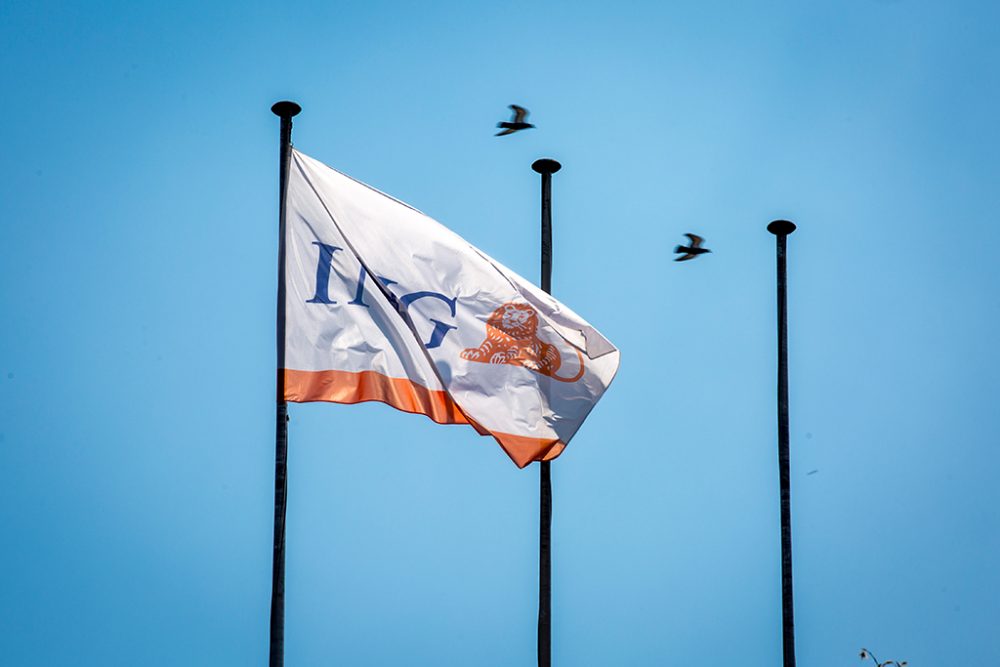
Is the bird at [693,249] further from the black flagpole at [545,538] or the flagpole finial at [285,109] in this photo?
the flagpole finial at [285,109]

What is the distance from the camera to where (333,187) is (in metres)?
16.3

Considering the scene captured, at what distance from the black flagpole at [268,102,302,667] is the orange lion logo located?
9.24 feet

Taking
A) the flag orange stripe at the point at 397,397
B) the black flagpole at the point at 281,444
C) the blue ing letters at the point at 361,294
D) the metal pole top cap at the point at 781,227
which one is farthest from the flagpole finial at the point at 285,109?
the metal pole top cap at the point at 781,227

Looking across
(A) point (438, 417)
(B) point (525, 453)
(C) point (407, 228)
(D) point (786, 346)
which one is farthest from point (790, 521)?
(C) point (407, 228)

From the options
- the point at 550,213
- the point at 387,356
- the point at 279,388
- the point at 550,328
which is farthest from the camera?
the point at 550,213

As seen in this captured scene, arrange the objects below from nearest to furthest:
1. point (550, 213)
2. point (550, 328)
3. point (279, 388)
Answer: point (279, 388), point (550, 328), point (550, 213)

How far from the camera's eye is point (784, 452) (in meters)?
18.0

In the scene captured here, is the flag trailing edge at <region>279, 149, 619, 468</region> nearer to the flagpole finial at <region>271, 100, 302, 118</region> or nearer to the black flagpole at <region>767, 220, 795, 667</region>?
the flagpole finial at <region>271, 100, 302, 118</region>

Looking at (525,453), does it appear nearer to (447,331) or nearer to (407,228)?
(447,331)

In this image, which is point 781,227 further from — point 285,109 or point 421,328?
point 285,109

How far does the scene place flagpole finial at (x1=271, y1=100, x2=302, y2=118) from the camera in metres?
15.5

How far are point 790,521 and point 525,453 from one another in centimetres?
414

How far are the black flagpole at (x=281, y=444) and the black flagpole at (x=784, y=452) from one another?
7.13 m

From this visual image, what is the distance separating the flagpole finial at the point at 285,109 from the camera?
15.5m
